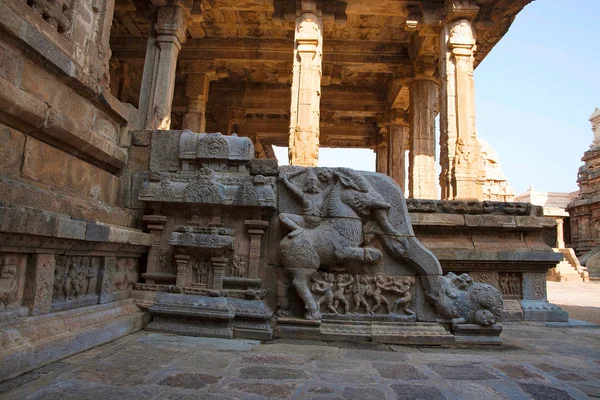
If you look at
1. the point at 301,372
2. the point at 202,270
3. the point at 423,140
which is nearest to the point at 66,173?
the point at 202,270

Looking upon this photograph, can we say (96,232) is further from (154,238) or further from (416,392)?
(416,392)

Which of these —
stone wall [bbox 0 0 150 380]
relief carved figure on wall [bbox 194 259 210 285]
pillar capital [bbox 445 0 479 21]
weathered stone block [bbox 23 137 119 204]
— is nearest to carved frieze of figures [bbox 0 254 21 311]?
stone wall [bbox 0 0 150 380]

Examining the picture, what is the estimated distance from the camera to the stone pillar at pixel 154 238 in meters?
3.91

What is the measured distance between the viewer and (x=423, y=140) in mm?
11672

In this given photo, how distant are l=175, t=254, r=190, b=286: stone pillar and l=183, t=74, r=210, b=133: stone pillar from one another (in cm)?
876

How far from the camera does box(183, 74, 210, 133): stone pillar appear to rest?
12117mm

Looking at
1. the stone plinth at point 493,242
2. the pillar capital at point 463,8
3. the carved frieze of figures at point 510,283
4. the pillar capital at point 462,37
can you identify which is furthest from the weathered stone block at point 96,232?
the pillar capital at point 463,8

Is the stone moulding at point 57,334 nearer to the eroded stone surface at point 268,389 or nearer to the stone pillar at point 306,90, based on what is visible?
the eroded stone surface at point 268,389

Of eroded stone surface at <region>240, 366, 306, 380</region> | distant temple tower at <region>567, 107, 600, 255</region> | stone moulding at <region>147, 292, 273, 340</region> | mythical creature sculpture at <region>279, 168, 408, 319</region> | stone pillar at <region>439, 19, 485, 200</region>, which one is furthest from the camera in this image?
distant temple tower at <region>567, 107, 600, 255</region>

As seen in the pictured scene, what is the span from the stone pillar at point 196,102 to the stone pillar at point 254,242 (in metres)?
8.75

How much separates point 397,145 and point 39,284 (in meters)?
12.9

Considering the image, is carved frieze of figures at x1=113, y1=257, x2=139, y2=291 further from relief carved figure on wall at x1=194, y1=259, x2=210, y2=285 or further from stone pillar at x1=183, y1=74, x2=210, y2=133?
stone pillar at x1=183, y1=74, x2=210, y2=133

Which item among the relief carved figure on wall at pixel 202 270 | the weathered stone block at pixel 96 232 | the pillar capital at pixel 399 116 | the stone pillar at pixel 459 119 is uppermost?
the pillar capital at pixel 399 116

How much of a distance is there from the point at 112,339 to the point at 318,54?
840cm
